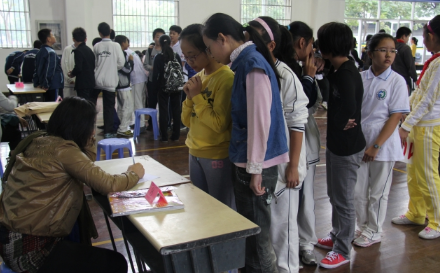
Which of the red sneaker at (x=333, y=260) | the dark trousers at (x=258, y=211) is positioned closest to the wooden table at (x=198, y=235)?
the dark trousers at (x=258, y=211)

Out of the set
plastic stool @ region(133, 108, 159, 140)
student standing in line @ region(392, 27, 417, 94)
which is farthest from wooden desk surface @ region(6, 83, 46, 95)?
student standing in line @ region(392, 27, 417, 94)

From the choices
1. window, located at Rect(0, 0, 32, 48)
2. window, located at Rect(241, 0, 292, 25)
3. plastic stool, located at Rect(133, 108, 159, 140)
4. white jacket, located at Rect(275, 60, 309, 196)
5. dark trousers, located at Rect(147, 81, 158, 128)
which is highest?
window, located at Rect(241, 0, 292, 25)

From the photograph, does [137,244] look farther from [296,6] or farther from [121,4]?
[296,6]

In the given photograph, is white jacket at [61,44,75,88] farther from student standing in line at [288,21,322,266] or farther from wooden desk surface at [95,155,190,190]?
student standing in line at [288,21,322,266]

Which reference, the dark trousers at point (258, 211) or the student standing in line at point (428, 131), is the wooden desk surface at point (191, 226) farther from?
the student standing in line at point (428, 131)

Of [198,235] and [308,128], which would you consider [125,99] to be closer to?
[308,128]

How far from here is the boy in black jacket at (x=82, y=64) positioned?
5.13 m

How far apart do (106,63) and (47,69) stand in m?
0.90

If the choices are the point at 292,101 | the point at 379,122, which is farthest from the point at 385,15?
the point at 292,101

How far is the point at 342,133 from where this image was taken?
86.0 inches

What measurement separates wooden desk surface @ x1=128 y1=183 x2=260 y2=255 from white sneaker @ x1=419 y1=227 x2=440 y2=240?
5.92 feet

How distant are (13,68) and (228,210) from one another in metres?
7.75

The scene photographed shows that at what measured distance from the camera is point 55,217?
1687mm

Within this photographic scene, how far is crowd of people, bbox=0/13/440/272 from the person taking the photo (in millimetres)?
1641
